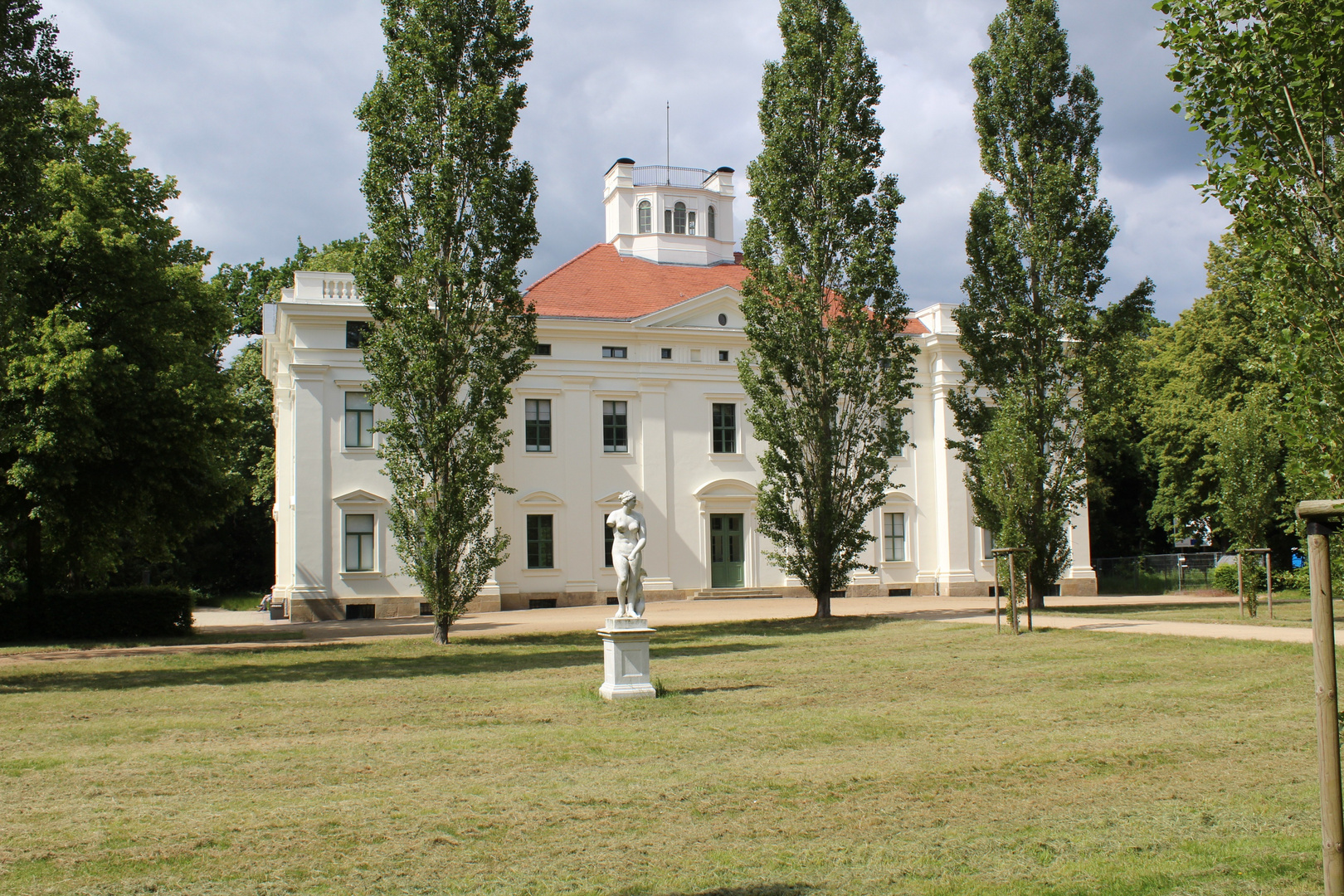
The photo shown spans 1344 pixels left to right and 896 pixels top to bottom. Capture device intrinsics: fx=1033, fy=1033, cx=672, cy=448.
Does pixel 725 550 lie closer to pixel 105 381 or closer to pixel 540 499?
pixel 540 499

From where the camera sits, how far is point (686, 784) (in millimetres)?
7414

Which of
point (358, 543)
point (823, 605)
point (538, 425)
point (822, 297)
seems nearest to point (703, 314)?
point (538, 425)

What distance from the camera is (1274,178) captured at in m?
6.24

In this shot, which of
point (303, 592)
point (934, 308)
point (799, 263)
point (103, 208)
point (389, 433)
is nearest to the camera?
point (389, 433)

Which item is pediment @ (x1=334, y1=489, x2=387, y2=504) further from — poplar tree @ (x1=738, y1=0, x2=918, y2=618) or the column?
poplar tree @ (x1=738, y1=0, x2=918, y2=618)

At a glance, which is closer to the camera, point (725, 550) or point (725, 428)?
point (725, 550)

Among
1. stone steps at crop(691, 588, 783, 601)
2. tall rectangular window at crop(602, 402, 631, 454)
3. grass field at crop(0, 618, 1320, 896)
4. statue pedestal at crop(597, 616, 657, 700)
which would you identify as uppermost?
tall rectangular window at crop(602, 402, 631, 454)

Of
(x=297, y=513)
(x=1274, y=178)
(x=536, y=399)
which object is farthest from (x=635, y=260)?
(x=1274, y=178)

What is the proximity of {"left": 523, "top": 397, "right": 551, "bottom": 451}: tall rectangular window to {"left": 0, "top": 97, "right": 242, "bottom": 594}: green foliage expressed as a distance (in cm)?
1150

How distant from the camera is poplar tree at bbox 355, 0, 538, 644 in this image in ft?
65.0

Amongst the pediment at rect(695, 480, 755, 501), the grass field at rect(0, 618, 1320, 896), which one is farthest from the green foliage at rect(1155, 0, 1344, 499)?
the pediment at rect(695, 480, 755, 501)

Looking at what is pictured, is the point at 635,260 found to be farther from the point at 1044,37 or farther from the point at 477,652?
the point at 477,652

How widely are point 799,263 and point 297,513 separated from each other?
1676 centimetres

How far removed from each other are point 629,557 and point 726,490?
23.2 m
